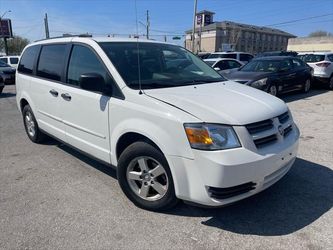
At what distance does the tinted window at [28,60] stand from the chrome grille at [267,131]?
4030 mm

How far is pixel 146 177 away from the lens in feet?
10.5

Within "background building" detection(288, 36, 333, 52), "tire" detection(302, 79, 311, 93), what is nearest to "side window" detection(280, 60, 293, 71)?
"tire" detection(302, 79, 311, 93)

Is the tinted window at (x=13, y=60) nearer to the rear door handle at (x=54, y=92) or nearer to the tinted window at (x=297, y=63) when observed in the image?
the tinted window at (x=297, y=63)

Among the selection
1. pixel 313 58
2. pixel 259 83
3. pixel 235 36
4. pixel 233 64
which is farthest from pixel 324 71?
pixel 235 36

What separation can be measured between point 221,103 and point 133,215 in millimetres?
1464

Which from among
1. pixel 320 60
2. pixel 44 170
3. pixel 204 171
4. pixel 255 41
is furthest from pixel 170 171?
pixel 255 41

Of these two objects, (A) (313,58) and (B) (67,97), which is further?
(A) (313,58)

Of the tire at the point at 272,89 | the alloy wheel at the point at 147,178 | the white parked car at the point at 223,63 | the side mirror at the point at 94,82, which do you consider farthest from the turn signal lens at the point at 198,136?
the white parked car at the point at 223,63

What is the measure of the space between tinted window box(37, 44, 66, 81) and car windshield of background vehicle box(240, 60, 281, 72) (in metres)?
7.36

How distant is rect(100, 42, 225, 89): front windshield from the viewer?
11.4 ft

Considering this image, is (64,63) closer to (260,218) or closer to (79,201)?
(79,201)

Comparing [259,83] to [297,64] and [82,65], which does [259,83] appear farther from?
[82,65]

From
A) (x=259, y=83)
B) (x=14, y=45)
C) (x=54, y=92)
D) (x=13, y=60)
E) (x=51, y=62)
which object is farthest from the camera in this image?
(x=14, y=45)

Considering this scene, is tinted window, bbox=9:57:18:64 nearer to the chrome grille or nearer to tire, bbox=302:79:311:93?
tire, bbox=302:79:311:93
